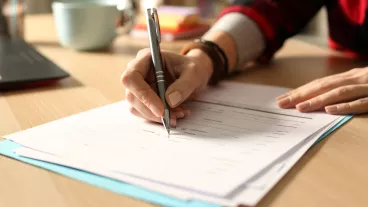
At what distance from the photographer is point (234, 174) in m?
0.42

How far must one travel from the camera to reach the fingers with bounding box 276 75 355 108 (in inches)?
25.2

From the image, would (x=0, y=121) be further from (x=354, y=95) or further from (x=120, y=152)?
(x=354, y=95)

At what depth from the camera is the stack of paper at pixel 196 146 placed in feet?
1.34

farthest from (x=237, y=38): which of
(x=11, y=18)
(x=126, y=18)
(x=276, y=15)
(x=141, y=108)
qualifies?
(x=11, y=18)

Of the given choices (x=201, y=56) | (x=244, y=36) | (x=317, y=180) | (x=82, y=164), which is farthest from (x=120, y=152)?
(x=244, y=36)

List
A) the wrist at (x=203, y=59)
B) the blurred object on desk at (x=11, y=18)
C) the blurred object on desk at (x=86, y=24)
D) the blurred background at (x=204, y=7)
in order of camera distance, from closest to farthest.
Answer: the wrist at (x=203, y=59) < the blurred object on desk at (x=86, y=24) < the blurred object on desk at (x=11, y=18) < the blurred background at (x=204, y=7)

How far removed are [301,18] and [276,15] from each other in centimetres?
8

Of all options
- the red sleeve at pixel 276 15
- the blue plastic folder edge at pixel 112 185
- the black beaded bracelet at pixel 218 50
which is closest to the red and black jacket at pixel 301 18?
the red sleeve at pixel 276 15

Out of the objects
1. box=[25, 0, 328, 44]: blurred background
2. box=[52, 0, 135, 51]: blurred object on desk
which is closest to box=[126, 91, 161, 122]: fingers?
box=[52, 0, 135, 51]: blurred object on desk

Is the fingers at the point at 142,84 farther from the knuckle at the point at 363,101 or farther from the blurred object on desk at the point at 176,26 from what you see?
the blurred object on desk at the point at 176,26

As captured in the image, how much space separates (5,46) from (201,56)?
524 millimetres

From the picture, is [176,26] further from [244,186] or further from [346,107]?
[244,186]

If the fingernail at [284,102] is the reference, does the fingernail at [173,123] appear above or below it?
above

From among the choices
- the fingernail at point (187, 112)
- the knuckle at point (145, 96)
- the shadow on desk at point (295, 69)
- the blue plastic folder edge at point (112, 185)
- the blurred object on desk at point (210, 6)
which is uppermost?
the knuckle at point (145, 96)
